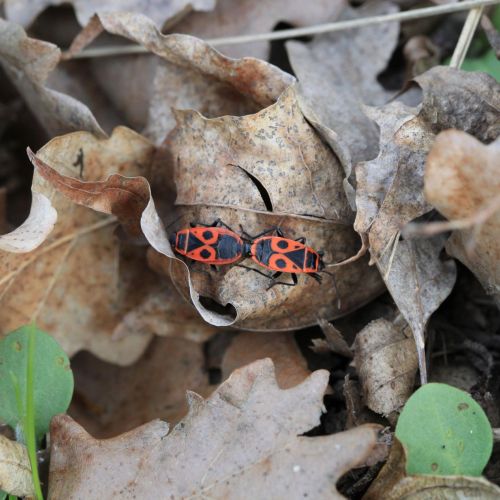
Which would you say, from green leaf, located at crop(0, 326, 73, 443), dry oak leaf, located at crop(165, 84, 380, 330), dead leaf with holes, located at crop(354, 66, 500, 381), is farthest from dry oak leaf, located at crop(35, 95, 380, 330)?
green leaf, located at crop(0, 326, 73, 443)

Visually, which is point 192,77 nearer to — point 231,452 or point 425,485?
point 231,452

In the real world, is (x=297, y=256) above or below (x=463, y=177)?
below

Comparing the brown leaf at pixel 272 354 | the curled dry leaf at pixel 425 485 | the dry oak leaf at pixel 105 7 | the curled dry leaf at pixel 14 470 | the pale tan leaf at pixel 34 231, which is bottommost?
the brown leaf at pixel 272 354

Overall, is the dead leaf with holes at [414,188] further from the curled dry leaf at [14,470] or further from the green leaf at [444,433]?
the curled dry leaf at [14,470]

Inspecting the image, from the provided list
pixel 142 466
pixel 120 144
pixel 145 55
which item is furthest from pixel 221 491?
pixel 145 55

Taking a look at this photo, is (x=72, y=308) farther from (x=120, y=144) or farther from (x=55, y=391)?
(x=120, y=144)

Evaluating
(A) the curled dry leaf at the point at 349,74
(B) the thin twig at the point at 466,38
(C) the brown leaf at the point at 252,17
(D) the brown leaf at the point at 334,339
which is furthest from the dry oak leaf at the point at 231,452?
(C) the brown leaf at the point at 252,17

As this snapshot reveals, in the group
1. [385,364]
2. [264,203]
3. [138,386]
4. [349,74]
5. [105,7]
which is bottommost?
[138,386]

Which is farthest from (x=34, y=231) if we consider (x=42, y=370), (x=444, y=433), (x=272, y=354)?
(x=444, y=433)
